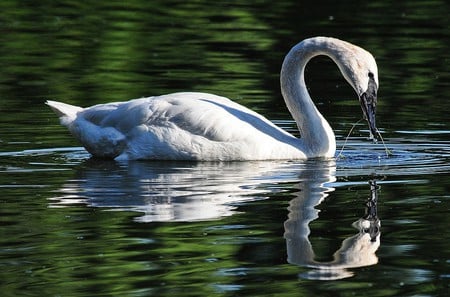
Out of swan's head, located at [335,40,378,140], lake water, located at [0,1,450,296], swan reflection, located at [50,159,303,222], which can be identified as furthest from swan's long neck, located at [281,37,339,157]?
swan reflection, located at [50,159,303,222]

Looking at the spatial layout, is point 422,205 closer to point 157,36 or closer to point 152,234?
point 152,234

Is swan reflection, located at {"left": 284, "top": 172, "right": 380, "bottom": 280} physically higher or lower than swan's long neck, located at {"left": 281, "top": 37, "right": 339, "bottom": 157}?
lower

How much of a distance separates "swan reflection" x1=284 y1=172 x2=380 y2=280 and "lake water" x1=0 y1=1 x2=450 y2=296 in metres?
0.01

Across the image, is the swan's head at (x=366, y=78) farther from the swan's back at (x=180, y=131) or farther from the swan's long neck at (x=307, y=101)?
the swan's back at (x=180, y=131)

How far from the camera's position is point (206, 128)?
11570 mm

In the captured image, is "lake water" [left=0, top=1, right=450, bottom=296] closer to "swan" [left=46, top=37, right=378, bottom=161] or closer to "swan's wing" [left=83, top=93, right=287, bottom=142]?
"swan" [left=46, top=37, right=378, bottom=161]

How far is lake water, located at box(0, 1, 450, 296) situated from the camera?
748 centimetres

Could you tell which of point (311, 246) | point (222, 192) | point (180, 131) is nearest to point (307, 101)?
point (180, 131)

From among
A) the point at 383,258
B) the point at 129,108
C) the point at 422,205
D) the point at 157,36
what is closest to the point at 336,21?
the point at 157,36

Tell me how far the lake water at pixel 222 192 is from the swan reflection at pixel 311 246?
0.01 meters

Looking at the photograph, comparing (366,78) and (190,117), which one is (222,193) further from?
(366,78)

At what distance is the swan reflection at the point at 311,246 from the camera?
7672 mm

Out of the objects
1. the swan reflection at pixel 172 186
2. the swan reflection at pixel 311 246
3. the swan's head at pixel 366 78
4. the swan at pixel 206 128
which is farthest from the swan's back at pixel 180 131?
the swan reflection at pixel 311 246

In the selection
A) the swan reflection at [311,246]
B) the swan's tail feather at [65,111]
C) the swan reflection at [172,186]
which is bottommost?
the swan reflection at [311,246]
